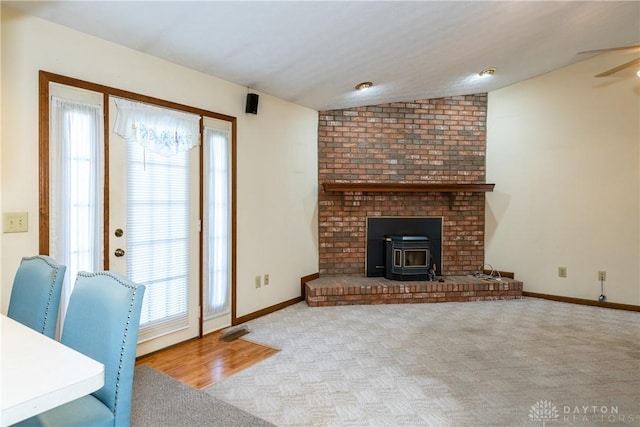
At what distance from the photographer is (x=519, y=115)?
4.90m

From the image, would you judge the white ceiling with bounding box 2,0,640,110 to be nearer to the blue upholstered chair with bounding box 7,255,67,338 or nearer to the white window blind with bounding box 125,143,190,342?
the white window blind with bounding box 125,143,190,342

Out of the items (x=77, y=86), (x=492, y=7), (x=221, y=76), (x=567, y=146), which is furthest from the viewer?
(x=567, y=146)

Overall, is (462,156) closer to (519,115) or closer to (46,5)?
(519,115)

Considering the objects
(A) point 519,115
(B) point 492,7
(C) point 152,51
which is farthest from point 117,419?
(A) point 519,115

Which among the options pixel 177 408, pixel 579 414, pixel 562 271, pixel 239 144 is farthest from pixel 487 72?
pixel 177 408

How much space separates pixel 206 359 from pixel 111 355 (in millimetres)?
1665

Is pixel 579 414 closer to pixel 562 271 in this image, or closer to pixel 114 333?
pixel 114 333

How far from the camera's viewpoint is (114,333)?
131cm

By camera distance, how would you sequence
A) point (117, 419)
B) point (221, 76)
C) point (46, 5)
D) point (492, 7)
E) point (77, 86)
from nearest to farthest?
point (117, 419) < point (46, 5) < point (77, 86) < point (492, 7) < point (221, 76)

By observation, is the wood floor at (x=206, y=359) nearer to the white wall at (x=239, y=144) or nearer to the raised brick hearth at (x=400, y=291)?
the white wall at (x=239, y=144)

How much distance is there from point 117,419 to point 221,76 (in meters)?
2.87

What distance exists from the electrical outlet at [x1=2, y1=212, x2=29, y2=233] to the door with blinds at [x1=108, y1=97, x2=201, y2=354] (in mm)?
495

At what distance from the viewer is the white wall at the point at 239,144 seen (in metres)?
2.18

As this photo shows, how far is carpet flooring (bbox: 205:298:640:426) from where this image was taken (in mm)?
2105
